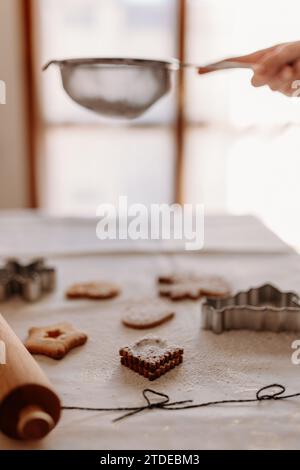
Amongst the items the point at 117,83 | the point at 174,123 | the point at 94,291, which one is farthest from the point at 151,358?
the point at 174,123

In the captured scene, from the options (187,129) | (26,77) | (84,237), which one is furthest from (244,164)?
(84,237)

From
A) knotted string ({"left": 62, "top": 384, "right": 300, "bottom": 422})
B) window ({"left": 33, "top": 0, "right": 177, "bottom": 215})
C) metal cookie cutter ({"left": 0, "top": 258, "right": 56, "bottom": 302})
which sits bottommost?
knotted string ({"left": 62, "top": 384, "right": 300, "bottom": 422})

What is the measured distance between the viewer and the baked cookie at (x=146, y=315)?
2.58ft

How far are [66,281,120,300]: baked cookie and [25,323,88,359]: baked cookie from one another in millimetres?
140

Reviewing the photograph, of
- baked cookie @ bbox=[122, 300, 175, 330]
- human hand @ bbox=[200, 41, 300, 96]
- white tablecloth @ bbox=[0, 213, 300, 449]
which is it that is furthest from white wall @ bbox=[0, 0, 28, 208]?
human hand @ bbox=[200, 41, 300, 96]

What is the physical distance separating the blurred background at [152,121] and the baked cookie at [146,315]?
5.50 feet

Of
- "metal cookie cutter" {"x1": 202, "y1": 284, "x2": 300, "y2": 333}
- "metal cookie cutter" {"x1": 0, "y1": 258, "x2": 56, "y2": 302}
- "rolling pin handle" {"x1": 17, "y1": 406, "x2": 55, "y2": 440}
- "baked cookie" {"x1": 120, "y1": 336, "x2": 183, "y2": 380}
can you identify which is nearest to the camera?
"rolling pin handle" {"x1": 17, "y1": 406, "x2": 55, "y2": 440}

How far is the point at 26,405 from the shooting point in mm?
510

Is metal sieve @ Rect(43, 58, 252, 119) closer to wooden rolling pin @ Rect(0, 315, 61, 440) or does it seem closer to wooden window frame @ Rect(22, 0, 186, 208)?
wooden rolling pin @ Rect(0, 315, 61, 440)

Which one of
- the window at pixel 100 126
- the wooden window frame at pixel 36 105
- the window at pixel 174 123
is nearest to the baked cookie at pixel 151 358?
the window at pixel 174 123

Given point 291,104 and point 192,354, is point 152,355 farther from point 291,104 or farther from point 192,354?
point 291,104

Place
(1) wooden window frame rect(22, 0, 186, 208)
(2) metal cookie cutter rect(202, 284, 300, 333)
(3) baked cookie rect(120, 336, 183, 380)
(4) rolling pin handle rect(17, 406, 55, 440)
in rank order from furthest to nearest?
(1) wooden window frame rect(22, 0, 186, 208) < (2) metal cookie cutter rect(202, 284, 300, 333) < (3) baked cookie rect(120, 336, 183, 380) < (4) rolling pin handle rect(17, 406, 55, 440)

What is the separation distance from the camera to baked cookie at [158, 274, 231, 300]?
92cm
